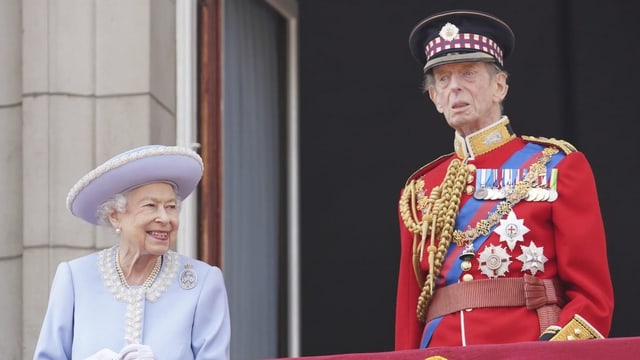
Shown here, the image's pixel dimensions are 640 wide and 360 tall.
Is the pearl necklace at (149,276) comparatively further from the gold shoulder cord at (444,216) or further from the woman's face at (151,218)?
the gold shoulder cord at (444,216)

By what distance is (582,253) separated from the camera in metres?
5.45

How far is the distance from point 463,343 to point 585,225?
57 centimetres

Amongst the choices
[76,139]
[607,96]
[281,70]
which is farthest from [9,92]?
[607,96]

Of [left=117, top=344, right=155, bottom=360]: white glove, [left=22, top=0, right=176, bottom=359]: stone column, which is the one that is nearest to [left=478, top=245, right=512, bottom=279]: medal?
[left=117, top=344, right=155, bottom=360]: white glove

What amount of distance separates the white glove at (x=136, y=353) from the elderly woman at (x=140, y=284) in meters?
0.07

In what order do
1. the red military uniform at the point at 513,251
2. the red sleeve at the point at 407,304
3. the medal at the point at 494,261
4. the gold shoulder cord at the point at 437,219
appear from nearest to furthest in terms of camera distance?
1. the red military uniform at the point at 513,251
2. the medal at the point at 494,261
3. the gold shoulder cord at the point at 437,219
4. the red sleeve at the point at 407,304

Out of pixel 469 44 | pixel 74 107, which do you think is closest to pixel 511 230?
pixel 469 44

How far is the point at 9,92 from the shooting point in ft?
23.7

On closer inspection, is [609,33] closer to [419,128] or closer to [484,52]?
[419,128]

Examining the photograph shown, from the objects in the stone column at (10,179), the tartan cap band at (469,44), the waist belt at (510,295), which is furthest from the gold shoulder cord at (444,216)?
the stone column at (10,179)

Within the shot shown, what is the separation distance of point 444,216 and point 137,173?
1082 millimetres

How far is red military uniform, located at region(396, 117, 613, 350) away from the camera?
5.46 meters

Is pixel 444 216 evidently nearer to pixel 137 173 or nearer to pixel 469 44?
pixel 469 44

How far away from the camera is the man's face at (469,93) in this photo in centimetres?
571
